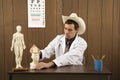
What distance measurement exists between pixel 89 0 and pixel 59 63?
1.54 meters

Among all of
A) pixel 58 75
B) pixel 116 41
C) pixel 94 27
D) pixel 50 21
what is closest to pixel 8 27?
pixel 50 21

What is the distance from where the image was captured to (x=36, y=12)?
3697 mm

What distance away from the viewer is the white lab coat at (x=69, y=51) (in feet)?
7.98

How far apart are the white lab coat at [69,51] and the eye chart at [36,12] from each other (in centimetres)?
84

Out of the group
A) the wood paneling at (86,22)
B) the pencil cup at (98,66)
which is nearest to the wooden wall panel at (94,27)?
the wood paneling at (86,22)

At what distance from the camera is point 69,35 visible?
9.11 feet

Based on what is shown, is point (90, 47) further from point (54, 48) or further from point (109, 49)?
point (54, 48)

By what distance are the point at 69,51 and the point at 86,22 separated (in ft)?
3.89

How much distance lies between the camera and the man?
2.49 m

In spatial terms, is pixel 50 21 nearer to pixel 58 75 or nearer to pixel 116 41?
pixel 116 41

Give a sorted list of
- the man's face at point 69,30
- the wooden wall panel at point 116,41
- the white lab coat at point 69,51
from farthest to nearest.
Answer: the wooden wall panel at point 116,41
the man's face at point 69,30
the white lab coat at point 69,51

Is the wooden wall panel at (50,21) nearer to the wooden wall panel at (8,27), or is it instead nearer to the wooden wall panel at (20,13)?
the wooden wall panel at (20,13)

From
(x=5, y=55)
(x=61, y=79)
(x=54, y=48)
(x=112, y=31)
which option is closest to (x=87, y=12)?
(x=112, y=31)

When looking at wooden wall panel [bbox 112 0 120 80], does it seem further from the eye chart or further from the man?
the eye chart
